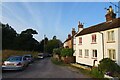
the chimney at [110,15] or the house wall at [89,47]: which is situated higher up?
the chimney at [110,15]

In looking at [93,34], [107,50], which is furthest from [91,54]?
[107,50]

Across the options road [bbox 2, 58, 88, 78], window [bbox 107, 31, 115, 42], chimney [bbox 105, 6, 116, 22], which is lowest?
road [bbox 2, 58, 88, 78]

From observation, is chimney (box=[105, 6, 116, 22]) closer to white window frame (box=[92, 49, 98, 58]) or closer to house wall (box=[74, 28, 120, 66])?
house wall (box=[74, 28, 120, 66])

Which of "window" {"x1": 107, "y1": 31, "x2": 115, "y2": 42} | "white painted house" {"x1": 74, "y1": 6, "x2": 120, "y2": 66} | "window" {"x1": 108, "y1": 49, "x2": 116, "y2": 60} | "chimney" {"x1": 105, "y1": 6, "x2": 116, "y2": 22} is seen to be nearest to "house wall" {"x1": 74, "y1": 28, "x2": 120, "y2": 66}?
"white painted house" {"x1": 74, "y1": 6, "x2": 120, "y2": 66}

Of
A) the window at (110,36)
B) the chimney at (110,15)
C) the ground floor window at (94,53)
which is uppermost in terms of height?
the chimney at (110,15)

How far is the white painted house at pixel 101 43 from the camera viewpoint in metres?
25.3

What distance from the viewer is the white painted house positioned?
25.3 m

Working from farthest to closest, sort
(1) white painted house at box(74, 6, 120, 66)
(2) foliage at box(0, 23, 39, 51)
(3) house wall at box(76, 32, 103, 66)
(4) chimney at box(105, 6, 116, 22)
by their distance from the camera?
(2) foliage at box(0, 23, 39, 51), (4) chimney at box(105, 6, 116, 22), (3) house wall at box(76, 32, 103, 66), (1) white painted house at box(74, 6, 120, 66)

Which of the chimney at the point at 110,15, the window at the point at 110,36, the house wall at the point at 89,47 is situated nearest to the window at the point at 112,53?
the window at the point at 110,36

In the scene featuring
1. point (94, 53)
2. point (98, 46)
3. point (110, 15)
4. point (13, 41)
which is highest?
point (110, 15)

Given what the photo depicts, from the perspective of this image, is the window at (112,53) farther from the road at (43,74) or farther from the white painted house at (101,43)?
the road at (43,74)

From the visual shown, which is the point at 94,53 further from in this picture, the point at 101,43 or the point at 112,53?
the point at 112,53

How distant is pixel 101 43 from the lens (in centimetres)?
2900

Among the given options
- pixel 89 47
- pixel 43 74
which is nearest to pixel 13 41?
pixel 89 47
